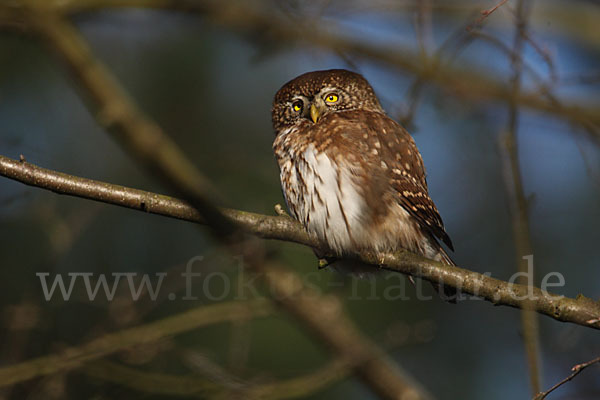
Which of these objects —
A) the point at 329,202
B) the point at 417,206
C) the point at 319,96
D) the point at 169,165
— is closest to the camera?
the point at 329,202

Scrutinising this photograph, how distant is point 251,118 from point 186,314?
413 cm

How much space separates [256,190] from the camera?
6523 mm

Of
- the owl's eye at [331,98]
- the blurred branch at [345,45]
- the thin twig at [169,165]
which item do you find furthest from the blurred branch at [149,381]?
the blurred branch at [345,45]

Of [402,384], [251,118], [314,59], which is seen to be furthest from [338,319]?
[251,118]

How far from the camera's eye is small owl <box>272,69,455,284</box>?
12.5 feet

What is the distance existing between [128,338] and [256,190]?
2594mm

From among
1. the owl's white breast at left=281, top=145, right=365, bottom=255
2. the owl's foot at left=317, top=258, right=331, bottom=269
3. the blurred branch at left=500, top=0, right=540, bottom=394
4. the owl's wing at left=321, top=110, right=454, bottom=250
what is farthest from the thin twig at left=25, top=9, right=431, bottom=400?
the blurred branch at left=500, top=0, right=540, bottom=394

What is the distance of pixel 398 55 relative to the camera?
254 inches

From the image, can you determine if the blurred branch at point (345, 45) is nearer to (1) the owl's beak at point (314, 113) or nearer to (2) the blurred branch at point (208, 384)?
(1) the owl's beak at point (314, 113)

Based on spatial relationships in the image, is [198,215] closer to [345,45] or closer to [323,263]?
[323,263]

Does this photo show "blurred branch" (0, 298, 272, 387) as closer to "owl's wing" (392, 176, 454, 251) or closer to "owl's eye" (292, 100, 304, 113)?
"owl's wing" (392, 176, 454, 251)

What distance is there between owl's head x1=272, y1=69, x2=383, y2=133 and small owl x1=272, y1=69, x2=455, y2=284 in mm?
90

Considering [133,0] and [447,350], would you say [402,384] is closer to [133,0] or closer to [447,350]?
[447,350]

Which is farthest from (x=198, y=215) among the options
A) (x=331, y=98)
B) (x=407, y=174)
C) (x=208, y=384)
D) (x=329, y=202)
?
(x=331, y=98)
